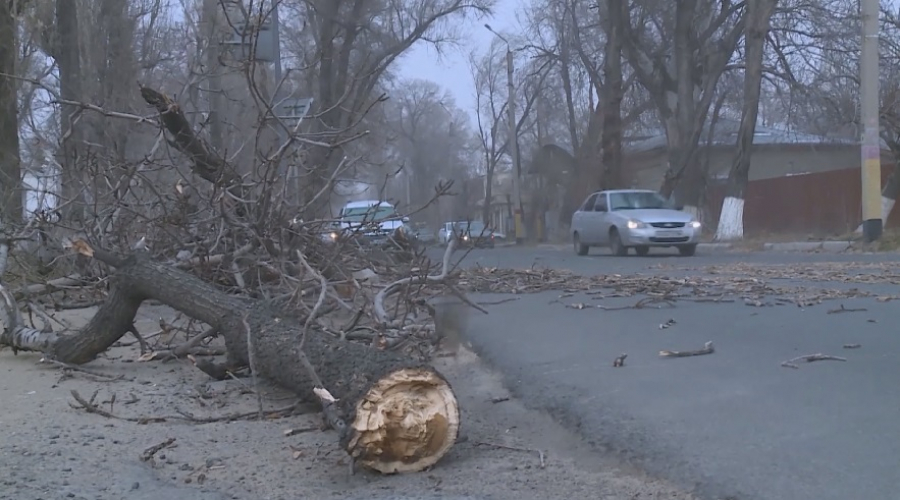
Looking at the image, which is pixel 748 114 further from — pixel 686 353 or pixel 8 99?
pixel 686 353

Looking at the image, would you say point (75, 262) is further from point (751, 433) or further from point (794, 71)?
point (794, 71)

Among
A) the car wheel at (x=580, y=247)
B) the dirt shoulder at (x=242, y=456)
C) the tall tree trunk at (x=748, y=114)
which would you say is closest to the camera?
the dirt shoulder at (x=242, y=456)

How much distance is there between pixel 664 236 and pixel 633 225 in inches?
27.5

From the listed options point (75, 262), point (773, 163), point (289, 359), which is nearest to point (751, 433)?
point (289, 359)

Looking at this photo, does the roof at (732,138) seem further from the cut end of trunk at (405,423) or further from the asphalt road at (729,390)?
the cut end of trunk at (405,423)

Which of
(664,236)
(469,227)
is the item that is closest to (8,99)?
(469,227)

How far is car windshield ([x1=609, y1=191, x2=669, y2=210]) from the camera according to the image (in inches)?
852

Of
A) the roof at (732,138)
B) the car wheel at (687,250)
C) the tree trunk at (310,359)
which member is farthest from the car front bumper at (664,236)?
the roof at (732,138)

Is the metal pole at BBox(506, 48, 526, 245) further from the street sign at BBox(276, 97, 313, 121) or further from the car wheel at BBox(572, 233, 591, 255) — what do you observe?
the street sign at BBox(276, 97, 313, 121)

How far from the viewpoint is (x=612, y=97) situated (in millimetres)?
29875

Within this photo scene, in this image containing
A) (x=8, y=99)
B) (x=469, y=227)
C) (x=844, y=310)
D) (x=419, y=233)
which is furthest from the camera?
(x=8, y=99)

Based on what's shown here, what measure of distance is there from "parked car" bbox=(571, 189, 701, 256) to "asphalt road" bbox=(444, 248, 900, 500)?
36.6 feet

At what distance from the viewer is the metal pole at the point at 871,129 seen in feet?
63.0

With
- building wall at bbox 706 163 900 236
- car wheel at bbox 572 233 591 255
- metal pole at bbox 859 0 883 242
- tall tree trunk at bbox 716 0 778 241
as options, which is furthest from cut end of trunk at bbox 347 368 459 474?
building wall at bbox 706 163 900 236
